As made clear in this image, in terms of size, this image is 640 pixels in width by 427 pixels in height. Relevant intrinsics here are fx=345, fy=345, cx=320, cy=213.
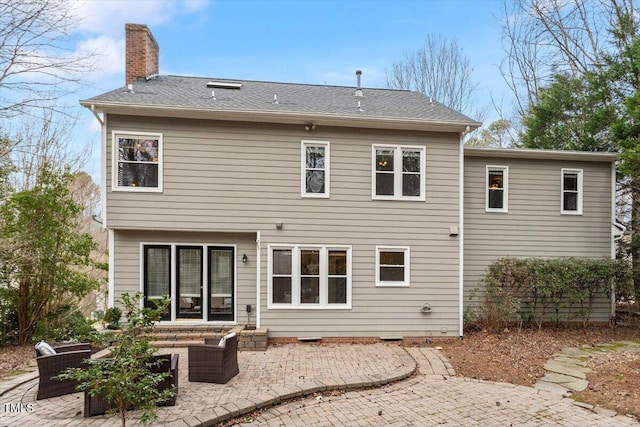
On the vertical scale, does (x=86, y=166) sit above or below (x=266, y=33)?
below

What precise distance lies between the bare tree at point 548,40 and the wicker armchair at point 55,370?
16688 millimetres

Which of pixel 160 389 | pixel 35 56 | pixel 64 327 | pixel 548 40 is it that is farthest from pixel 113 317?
pixel 548 40

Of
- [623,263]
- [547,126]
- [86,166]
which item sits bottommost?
[623,263]

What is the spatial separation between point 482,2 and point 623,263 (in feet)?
39.2

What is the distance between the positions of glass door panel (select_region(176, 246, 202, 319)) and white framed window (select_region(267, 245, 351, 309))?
5.71ft

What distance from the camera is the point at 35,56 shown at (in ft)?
22.4

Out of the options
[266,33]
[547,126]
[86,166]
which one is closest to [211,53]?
[266,33]

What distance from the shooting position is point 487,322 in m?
8.81

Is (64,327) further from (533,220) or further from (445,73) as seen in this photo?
(445,73)

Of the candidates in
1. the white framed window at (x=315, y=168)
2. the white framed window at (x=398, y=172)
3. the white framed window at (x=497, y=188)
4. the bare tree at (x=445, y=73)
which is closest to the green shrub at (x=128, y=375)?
the white framed window at (x=315, y=168)

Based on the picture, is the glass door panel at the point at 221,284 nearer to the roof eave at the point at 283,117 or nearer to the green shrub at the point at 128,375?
the roof eave at the point at 283,117

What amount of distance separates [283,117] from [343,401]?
5881 millimetres

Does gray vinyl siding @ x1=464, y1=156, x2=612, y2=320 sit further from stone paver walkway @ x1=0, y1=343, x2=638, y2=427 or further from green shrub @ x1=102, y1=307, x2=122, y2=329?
green shrub @ x1=102, y1=307, x2=122, y2=329

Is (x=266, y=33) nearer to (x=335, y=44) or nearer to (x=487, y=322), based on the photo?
(x=335, y=44)
